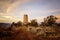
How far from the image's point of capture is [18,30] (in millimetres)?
2182

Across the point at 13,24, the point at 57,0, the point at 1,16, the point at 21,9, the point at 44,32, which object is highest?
the point at 57,0

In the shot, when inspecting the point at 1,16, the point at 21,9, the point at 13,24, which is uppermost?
the point at 21,9

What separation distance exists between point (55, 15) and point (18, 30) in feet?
2.71

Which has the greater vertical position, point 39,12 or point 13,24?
point 39,12

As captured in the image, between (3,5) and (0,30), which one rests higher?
(3,5)

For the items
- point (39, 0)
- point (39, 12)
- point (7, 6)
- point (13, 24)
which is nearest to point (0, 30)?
point (13, 24)

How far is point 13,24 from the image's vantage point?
2.20 meters

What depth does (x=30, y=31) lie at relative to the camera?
2.17 meters

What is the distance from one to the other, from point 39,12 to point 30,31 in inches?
17.6

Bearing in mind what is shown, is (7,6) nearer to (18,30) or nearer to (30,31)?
(18,30)

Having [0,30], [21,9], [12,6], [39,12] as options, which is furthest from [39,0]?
[0,30]

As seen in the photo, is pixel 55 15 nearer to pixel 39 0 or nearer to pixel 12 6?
pixel 39 0

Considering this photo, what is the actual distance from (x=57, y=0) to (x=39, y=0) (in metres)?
0.38

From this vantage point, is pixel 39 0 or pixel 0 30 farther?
pixel 39 0
